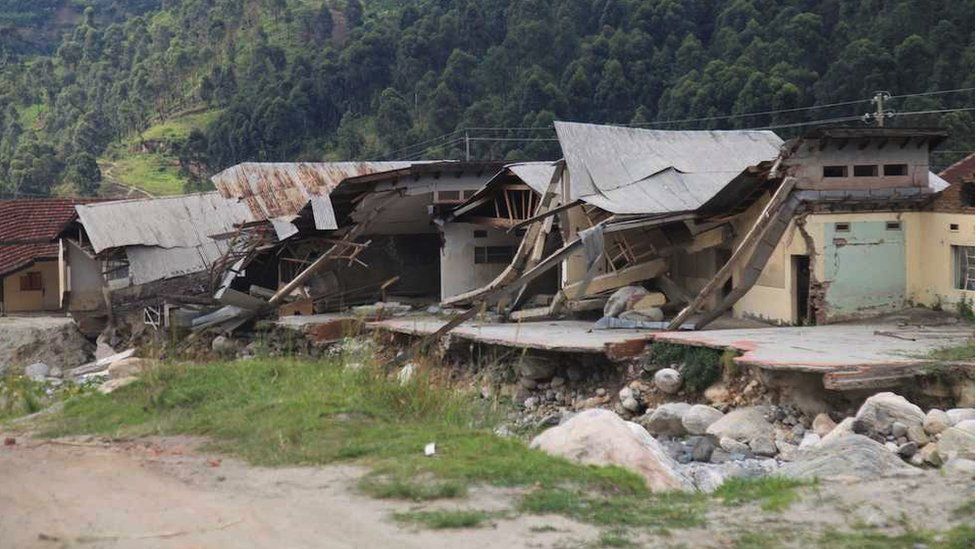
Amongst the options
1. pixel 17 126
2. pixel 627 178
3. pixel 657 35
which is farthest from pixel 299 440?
pixel 17 126

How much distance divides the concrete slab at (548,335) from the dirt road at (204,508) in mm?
7980

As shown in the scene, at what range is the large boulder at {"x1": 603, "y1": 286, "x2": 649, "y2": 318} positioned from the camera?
19.8 m

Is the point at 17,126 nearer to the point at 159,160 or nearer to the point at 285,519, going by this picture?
the point at 159,160

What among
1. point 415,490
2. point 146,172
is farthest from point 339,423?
point 146,172

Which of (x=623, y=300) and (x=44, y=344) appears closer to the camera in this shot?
(x=623, y=300)

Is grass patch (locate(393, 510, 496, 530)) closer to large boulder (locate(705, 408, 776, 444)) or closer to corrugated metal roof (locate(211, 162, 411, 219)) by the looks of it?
large boulder (locate(705, 408, 776, 444))

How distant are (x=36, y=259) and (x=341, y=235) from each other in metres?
9.34

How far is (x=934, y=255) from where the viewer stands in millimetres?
17859

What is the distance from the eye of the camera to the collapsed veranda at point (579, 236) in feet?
59.0

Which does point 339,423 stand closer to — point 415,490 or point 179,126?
point 415,490

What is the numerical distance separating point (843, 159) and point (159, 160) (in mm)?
49180

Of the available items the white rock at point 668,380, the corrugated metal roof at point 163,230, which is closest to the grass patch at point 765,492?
the white rock at point 668,380

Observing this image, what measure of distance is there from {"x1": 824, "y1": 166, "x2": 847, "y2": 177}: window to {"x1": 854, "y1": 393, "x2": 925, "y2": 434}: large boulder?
6.93 meters

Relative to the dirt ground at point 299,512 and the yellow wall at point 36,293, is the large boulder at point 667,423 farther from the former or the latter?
the yellow wall at point 36,293
